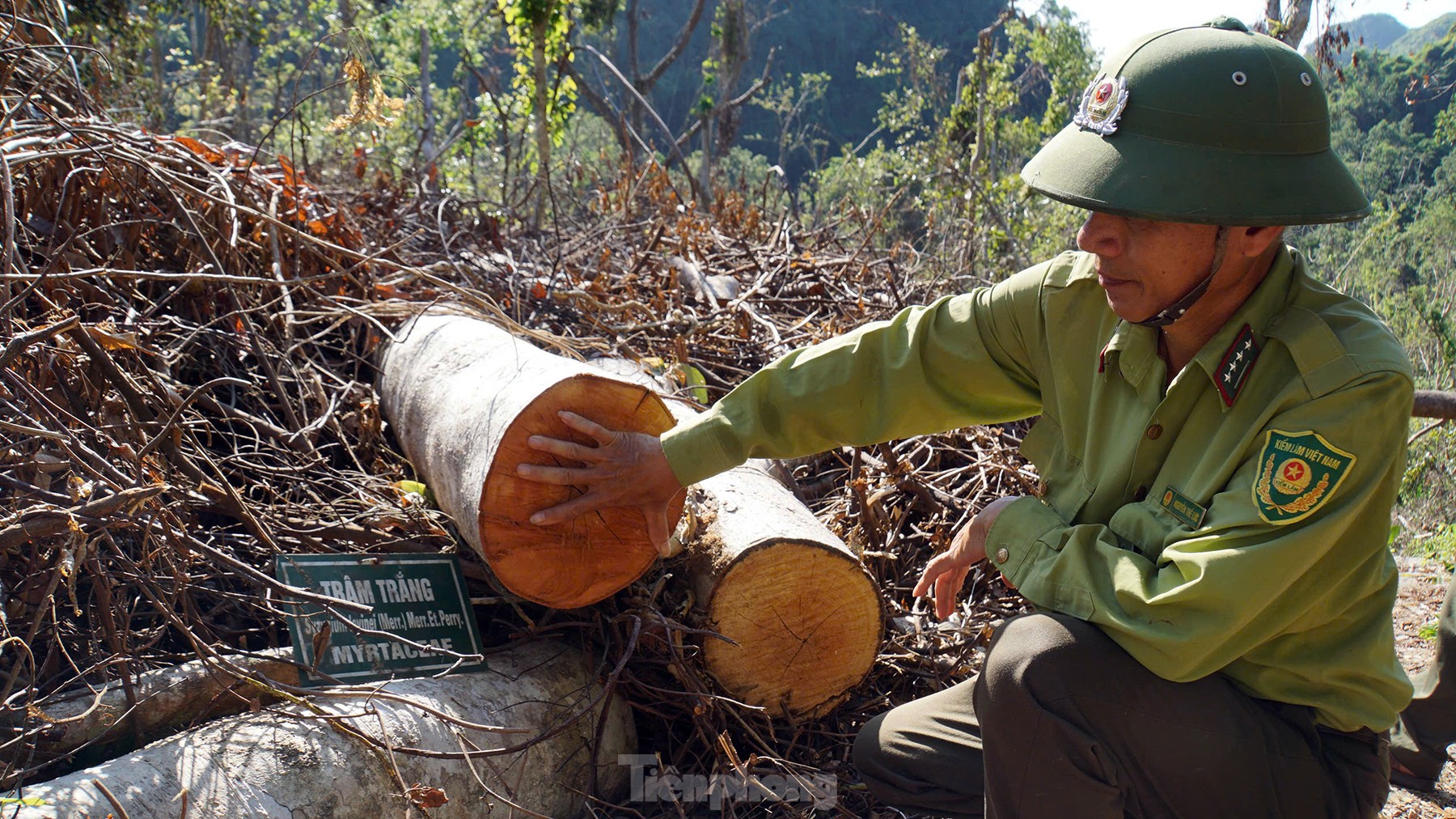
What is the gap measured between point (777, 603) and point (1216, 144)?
4.67 ft

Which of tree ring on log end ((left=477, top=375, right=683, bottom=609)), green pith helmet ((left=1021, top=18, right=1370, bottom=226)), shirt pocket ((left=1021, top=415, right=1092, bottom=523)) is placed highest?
green pith helmet ((left=1021, top=18, right=1370, bottom=226))

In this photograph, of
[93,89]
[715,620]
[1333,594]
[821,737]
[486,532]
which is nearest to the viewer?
[1333,594]

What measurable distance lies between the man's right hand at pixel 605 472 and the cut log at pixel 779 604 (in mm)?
328

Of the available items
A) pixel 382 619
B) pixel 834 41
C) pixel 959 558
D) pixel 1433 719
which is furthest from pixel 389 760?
pixel 834 41

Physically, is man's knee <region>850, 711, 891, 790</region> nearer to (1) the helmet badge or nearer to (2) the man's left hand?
(2) the man's left hand

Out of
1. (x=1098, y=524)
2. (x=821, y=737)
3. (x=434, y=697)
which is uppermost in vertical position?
(x=1098, y=524)

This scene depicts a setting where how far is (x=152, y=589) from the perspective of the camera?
93.7 inches

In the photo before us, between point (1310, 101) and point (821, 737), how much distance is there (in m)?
1.94

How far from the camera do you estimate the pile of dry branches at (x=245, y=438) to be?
85.6 inches

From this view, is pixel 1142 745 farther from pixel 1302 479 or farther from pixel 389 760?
pixel 389 760

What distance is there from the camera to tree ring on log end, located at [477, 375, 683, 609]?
2.28 metres

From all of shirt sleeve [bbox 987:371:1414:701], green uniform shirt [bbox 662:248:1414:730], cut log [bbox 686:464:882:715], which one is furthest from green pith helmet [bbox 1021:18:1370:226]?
cut log [bbox 686:464:882:715]

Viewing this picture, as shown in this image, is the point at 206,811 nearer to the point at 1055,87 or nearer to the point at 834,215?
the point at 834,215

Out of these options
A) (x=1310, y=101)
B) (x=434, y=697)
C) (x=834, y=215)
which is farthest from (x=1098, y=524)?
(x=834, y=215)
